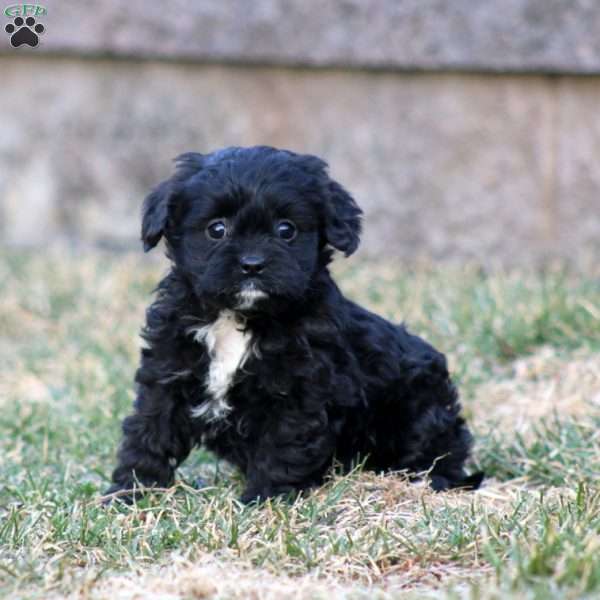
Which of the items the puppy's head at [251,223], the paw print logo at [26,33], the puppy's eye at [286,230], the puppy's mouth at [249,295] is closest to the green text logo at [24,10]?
the paw print logo at [26,33]

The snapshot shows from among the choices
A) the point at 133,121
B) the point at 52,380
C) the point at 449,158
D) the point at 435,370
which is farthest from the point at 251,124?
the point at 435,370

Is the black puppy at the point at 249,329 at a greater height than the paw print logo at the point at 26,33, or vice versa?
the paw print logo at the point at 26,33

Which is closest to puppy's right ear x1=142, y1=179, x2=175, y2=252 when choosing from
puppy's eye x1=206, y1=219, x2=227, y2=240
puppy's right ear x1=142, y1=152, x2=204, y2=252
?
puppy's right ear x1=142, y1=152, x2=204, y2=252

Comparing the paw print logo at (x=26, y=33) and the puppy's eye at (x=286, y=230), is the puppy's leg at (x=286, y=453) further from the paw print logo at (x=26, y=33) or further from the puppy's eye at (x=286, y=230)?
the paw print logo at (x=26, y=33)

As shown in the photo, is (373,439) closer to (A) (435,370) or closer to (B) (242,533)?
(A) (435,370)

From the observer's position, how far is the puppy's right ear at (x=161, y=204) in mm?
4094

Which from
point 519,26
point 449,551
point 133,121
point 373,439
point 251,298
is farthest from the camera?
point 133,121

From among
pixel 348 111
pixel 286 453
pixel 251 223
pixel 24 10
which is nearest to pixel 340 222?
pixel 251 223

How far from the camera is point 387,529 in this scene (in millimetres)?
3625

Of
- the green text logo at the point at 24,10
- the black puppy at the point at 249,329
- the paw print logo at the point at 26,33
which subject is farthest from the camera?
the paw print logo at the point at 26,33

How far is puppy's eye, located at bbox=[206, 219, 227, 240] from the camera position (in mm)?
3975

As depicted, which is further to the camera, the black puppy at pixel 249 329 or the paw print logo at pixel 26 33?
the paw print logo at pixel 26 33

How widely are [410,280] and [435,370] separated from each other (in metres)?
3.10

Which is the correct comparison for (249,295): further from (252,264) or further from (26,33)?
(26,33)
